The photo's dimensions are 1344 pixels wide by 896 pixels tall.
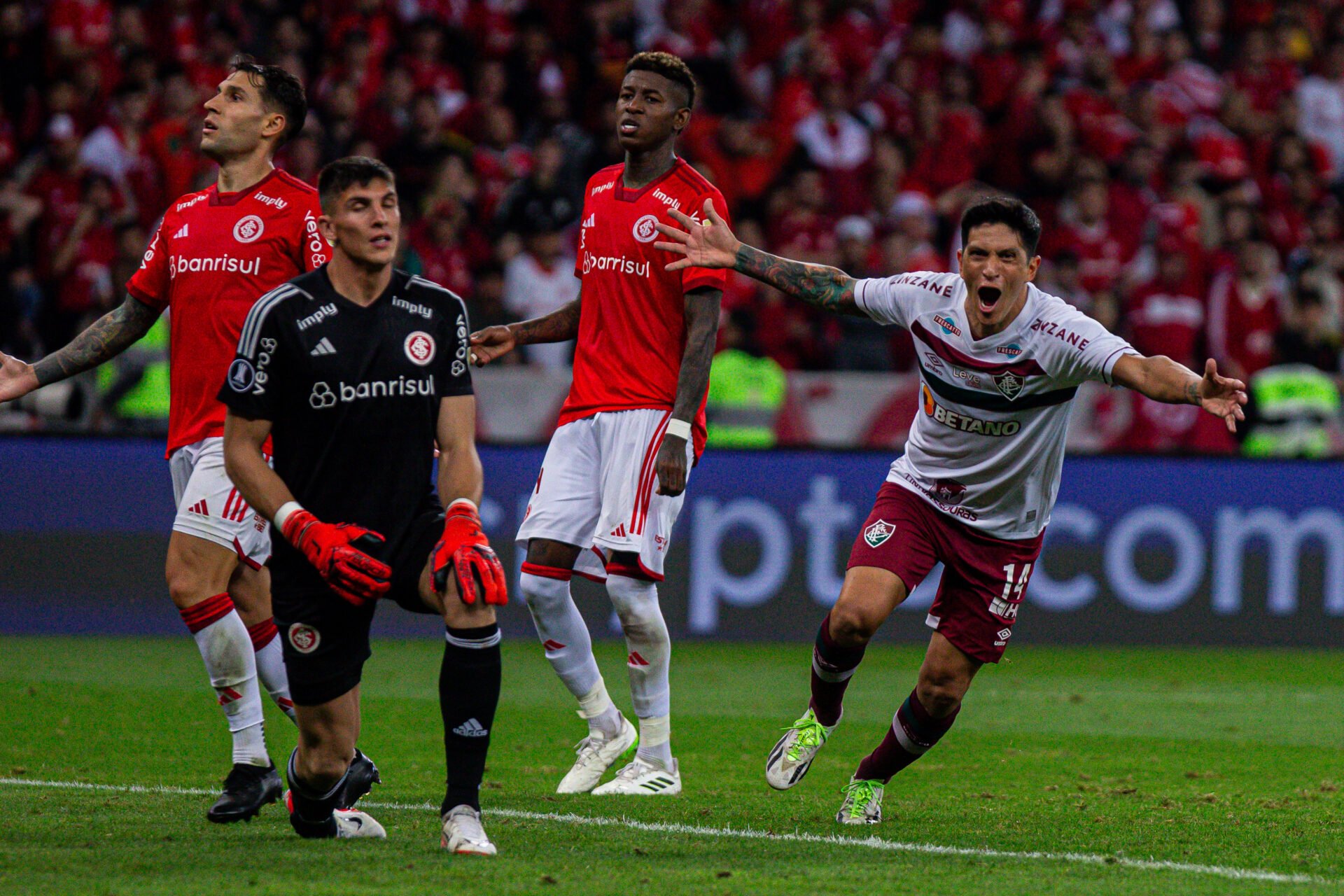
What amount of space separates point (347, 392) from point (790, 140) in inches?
462

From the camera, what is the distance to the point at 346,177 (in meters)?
5.71

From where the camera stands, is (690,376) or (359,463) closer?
(359,463)

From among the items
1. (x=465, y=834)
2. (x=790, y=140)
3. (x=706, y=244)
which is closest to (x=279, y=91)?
(x=706, y=244)

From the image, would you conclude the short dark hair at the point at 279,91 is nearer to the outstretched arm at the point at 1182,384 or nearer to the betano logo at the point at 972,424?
the betano logo at the point at 972,424

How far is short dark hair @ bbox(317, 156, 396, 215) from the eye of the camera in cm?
571

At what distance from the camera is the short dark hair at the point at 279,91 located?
7.04 m

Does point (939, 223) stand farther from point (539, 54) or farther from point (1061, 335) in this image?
point (1061, 335)

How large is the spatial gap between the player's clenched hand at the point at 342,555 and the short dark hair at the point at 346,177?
1.04 meters

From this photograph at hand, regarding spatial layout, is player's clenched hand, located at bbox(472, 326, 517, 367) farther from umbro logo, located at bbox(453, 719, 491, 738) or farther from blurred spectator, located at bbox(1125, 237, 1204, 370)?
blurred spectator, located at bbox(1125, 237, 1204, 370)

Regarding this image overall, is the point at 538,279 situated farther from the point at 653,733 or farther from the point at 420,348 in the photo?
the point at 420,348

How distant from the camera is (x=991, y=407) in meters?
6.72

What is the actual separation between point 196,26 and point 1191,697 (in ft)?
36.4

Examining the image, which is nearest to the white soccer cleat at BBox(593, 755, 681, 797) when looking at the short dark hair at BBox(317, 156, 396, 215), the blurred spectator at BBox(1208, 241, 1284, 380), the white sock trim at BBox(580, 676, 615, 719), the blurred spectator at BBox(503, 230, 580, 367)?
the white sock trim at BBox(580, 676, 615, 719)

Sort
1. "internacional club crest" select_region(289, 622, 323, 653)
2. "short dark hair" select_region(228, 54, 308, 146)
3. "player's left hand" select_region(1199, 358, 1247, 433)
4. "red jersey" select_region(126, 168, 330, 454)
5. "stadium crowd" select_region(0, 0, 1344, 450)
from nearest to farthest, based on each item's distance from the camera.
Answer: "internacional club crest" select_region(289, 622, 323, 653) < "player's left hand" select_region(1199, 358, 1247, 433) < "red jersey" select_region(126, 168, 330, 454) < "short dark hair" select_region(228, 54, 308, 146) < "stadium crowd" select_region(0, 0, 1344, 450)
